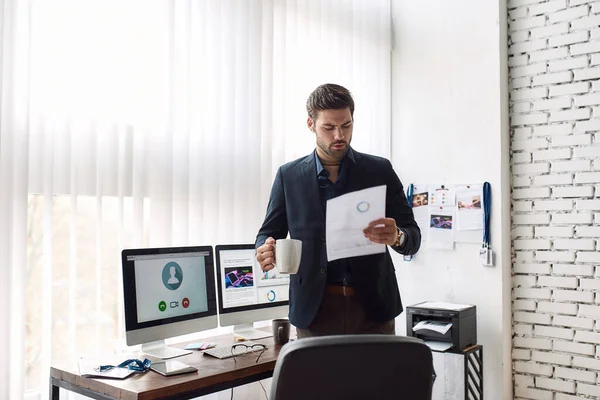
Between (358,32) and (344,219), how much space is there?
2426 mm

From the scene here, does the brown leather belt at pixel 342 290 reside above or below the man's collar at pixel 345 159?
below

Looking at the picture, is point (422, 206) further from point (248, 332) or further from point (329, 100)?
point (329, 100)

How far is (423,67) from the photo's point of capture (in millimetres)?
4000

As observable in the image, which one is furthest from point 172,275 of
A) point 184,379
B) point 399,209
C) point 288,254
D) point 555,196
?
point 555,196

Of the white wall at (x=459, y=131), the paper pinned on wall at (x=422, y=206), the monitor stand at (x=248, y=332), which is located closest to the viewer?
the monitor stand at (x=248, y=332)

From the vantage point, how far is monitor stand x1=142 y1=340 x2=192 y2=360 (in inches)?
88.6

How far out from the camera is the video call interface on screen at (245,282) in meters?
2.62

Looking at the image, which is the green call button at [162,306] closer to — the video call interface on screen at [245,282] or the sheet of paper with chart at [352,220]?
the video call interface on screen at [245,282]

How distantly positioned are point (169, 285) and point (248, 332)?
55 cm

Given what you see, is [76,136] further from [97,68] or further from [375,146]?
[375,146]

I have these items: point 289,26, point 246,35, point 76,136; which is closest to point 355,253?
point 76,136

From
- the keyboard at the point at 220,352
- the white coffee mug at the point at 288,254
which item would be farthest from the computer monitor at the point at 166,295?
the white coffee mug at the point at 288,254

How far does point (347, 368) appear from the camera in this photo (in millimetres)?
1244

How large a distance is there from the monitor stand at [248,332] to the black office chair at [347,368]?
145cm
